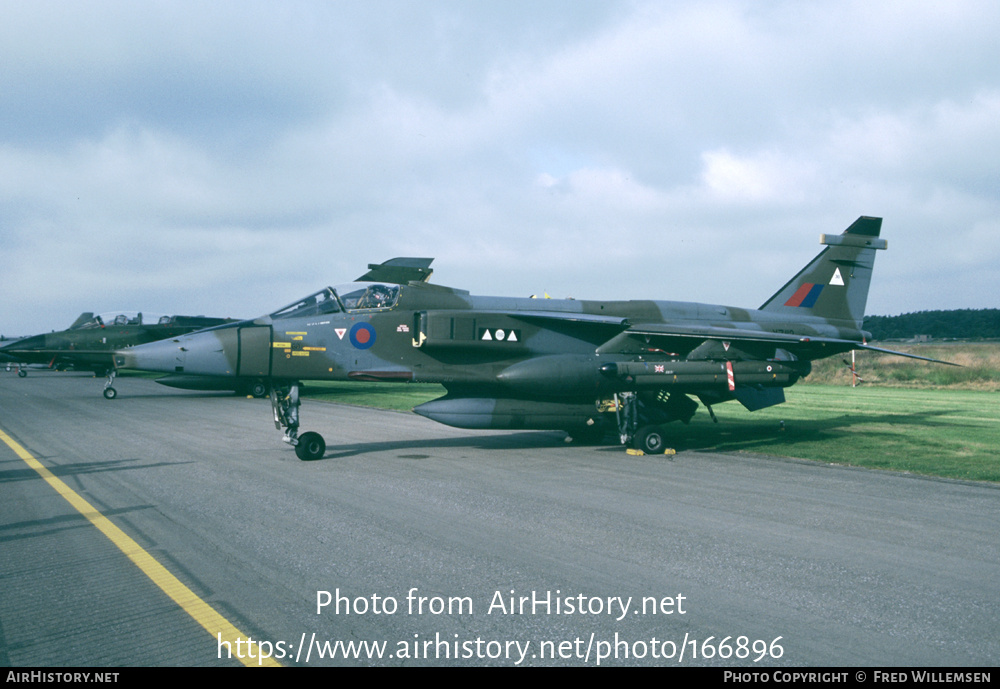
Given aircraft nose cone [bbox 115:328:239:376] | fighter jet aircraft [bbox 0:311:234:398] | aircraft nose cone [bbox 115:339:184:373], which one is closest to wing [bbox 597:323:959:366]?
aircraft nose cone [bbox 115:328:239:376]

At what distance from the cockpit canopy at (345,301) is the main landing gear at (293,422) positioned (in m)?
1.27

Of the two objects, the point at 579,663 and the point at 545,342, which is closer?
the point at 579,663

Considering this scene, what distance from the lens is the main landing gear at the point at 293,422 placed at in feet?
35.1

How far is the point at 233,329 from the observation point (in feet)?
36.4

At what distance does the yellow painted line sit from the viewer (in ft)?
12.9

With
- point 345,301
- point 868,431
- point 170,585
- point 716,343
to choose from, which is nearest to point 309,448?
point 345,301

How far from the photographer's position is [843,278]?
15133mm

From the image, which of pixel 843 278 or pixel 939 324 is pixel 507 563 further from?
pixel 939 324

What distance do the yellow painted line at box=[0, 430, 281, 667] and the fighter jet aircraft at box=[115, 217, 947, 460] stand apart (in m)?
3.53

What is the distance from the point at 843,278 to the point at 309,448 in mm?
12125

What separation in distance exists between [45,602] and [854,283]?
619 inches
